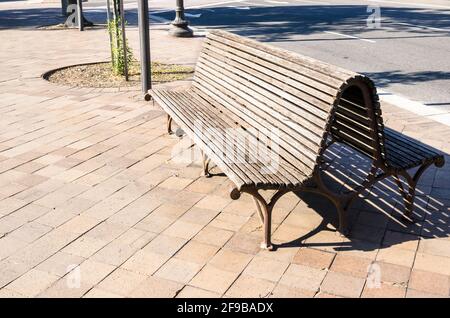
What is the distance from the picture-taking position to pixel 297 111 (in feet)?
13.1

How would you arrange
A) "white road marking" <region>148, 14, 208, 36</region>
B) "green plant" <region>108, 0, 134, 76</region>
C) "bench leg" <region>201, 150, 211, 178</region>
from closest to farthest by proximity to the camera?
"bench leg" <region>201, 150, 211, 178</region>
"green plant" <region>108, 0, 134, 76</region>
"white road marking" <region>148, 14, 208, 36</region>

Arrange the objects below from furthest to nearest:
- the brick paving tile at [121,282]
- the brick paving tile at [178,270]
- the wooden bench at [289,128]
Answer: the wooden bench at [289,128]
the brick paving tile at [178,270]
the brick paving tile at [121,282]

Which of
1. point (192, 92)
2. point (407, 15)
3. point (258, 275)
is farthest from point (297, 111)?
point (407, 15)

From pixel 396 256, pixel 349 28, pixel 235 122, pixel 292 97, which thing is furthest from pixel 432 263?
pixel 349 28

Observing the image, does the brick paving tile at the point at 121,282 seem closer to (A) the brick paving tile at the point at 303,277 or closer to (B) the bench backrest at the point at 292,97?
(A) the brick paving tile at the point at 303,277

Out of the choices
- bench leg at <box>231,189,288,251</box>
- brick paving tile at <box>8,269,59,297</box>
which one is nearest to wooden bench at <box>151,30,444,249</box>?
bench leg at <box>231,189,288,251</box>

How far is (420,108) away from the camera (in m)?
7.33

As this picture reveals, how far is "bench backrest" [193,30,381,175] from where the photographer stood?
12.0ft

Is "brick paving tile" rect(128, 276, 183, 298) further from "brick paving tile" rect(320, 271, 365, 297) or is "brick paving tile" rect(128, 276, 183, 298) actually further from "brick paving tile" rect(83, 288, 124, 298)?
"brick paving tile" rect(320, 271, 365, 297)

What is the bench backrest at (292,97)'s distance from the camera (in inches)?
143

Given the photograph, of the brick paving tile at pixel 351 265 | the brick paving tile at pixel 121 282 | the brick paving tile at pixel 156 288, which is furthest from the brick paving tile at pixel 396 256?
the brick paving tile at pixel 121 282

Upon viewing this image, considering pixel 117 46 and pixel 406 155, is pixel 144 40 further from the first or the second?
pixel 406 155

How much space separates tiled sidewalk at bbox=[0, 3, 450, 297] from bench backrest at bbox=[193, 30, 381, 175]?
0.61m
